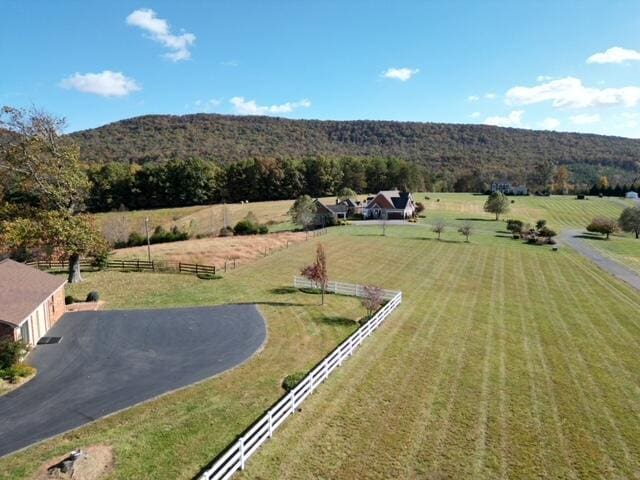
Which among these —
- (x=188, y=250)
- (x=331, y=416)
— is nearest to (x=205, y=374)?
(x=331, y=416)

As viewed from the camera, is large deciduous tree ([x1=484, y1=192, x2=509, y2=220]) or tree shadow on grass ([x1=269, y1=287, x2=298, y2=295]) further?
large deciduous tree ([x1=484, y1=192, x2=509, y2=220])

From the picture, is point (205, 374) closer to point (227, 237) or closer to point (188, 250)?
point (188, 250)

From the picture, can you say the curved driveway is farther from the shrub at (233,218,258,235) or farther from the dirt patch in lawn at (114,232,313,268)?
the shrub at (233,218,258,235)

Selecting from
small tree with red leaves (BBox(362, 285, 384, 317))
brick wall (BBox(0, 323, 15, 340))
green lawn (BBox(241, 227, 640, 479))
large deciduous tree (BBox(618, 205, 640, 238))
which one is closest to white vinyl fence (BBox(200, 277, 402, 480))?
green lawn (BBox(241, 227, 640, 479))

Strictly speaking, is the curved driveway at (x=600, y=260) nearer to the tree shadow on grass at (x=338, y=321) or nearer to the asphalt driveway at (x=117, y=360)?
the tree shadow on grass at (x=338, y=321)

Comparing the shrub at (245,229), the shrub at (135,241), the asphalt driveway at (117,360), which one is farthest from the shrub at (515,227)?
the shrub at (135,241)
